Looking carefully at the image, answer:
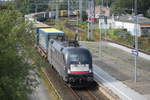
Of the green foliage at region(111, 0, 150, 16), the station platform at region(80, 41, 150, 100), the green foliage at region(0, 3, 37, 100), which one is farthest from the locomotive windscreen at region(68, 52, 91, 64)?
the green foliage at region(111, 0, 150, 16)

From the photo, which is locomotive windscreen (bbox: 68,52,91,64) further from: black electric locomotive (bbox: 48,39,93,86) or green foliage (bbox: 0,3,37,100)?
green foliage (bbox: 0,3,37,100)

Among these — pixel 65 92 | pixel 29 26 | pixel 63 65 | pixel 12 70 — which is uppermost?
pixel 29 26

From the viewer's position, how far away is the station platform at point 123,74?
1822 cm

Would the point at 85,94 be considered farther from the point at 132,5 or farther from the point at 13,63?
the point at 132,5

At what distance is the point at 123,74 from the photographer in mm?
23609

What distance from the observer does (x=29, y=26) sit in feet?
43.6

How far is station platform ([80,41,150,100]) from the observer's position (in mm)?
18219

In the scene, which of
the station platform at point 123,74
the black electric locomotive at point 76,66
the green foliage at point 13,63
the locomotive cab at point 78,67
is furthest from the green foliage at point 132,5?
the green foliage at point 13,63

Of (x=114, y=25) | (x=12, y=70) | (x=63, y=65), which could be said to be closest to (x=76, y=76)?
(x=63, y=65)

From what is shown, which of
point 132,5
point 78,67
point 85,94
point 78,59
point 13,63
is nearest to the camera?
point 13,63

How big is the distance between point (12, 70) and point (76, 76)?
9.41 m

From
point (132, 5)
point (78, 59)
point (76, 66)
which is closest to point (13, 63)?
point (76, 66)

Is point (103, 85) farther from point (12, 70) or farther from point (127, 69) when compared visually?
point (12, 70)

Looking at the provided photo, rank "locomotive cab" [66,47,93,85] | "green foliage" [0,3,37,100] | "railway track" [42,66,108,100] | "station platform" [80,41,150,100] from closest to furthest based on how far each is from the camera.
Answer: "green foliage" [0,3,37,100]
"station platform" [80,41,150,100]
"railway track" [42,66,108,100]
"locomotive cab" [66,47,93,85]
